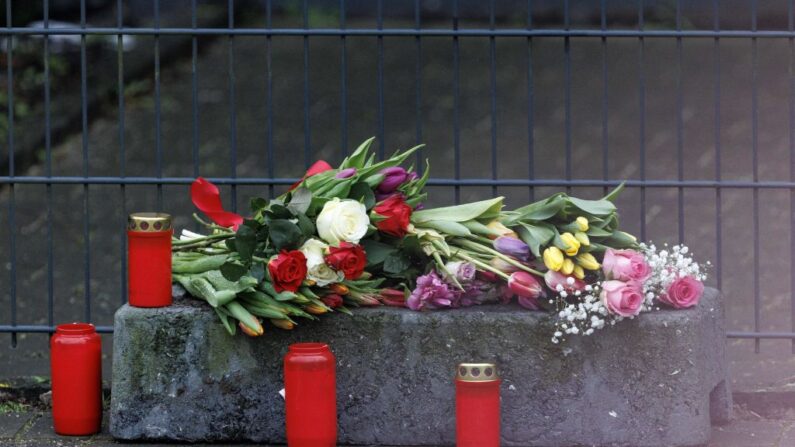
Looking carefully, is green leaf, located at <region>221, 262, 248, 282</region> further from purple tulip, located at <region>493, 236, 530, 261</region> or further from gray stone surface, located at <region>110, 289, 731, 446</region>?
purple tulip, located at <region>493, 236, 530, 261</region>

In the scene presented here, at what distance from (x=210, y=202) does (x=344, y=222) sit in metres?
0.55

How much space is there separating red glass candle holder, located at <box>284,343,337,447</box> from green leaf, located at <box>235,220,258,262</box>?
0.34m

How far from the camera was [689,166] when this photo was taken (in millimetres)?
8414

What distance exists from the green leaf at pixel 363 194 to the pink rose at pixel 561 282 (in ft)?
1.78

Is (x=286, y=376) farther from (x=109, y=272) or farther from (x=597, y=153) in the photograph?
(x=597, y=153)

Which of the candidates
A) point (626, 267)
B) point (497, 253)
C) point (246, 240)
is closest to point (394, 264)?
point (497, 253)

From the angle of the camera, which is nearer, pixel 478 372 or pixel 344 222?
pixel 478 372

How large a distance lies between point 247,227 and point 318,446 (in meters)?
0.64

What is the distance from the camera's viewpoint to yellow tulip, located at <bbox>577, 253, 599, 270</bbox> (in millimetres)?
3340

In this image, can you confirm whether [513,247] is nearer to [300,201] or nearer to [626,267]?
[626,267]

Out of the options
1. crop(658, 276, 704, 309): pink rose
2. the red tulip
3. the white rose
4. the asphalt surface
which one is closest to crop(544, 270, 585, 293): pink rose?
crop(658, 276, 704, 309): pink rose

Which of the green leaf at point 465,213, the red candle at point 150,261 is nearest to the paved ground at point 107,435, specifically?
the red candle at point 150,261

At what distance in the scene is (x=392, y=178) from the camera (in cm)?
358

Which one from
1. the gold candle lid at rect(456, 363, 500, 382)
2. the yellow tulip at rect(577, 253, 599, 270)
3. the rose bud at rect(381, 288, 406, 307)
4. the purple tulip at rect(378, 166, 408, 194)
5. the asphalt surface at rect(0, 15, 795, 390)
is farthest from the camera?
the asphalt surface at rect(0, 15, 795, 390)
